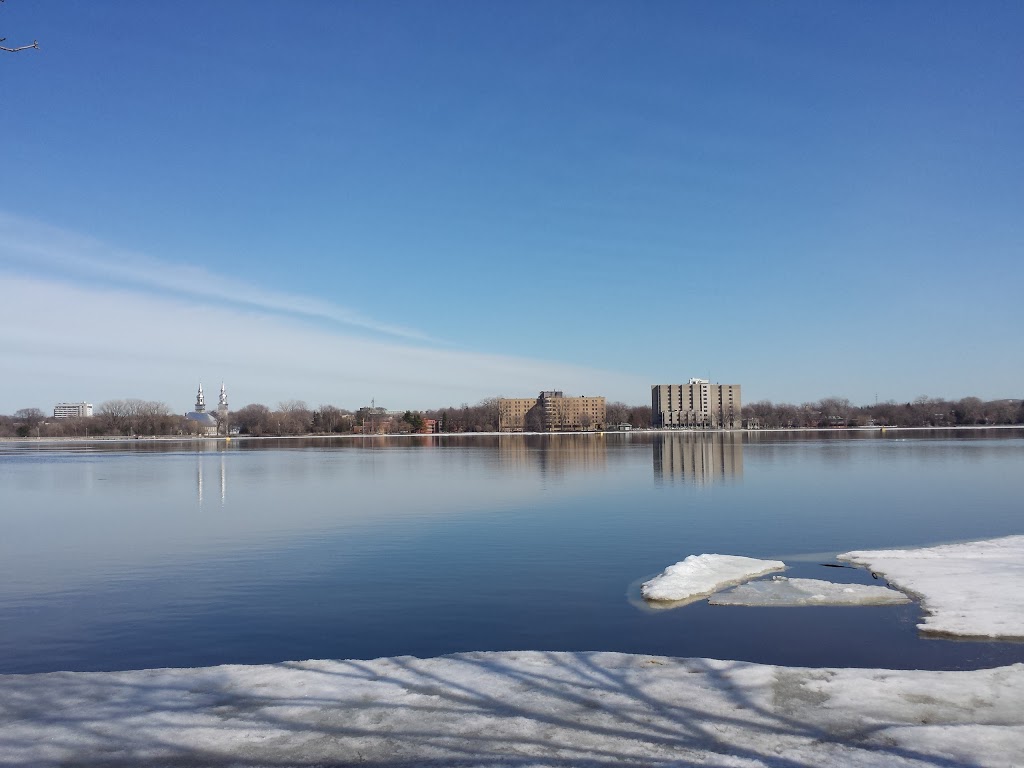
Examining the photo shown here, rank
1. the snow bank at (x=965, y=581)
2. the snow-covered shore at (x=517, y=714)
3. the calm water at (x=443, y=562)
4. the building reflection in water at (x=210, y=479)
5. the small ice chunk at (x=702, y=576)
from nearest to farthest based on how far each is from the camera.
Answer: the snow-covered shore at (x=517, y=714) < the calm water at (x=443, y=562) < the snow bank at (x=965, y=581) < the small ice chunk at (x=702, y=576) < the building reflection in water at (x=210, y=479)

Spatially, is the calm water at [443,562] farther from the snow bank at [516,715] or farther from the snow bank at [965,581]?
the snow bank at [516,715]

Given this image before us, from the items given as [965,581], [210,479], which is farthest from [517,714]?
[210,479]

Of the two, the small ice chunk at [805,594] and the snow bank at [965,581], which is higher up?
the snow bank at [965,581]

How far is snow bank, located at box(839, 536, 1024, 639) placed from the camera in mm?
11250

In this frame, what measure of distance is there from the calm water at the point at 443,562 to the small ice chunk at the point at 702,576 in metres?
0.50

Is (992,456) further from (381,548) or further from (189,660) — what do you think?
(189,660)

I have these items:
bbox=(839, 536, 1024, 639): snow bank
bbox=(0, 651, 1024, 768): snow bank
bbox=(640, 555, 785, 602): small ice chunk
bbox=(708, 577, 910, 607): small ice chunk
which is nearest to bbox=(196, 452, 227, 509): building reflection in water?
bbox=(640, 555, 785, 602): small ice chunk

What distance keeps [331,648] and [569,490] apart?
23.7 metres

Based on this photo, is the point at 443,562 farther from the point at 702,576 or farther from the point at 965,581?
the point at 965,581

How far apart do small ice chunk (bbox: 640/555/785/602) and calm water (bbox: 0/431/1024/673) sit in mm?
501

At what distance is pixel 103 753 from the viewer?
6.62 metres

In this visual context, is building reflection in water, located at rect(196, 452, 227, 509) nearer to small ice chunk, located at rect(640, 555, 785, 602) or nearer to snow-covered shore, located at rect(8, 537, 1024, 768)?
small ice chunk, located at rect(640, 555, 785, 602)

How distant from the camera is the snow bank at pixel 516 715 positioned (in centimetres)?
650

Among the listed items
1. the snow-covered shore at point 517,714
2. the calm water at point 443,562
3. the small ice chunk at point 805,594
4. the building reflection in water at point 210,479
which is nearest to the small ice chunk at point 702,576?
the small ice chunk at point 805,594
